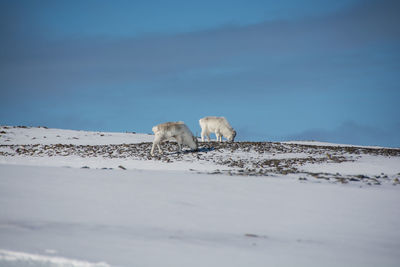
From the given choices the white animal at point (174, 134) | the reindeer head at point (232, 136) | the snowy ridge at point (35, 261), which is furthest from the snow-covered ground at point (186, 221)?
the reindeer head at point (232, 136)

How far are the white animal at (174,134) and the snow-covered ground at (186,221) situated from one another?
33.1 ft

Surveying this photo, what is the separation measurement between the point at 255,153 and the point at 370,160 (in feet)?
16.9

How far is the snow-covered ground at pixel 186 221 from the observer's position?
13.4ft

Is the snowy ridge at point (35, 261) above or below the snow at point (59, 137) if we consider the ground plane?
below

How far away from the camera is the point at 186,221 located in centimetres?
560

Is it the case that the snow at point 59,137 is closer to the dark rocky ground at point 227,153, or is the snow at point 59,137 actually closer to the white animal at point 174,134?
the dark rocky ground at point 227,153

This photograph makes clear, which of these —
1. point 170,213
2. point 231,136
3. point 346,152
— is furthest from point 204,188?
point 231,136

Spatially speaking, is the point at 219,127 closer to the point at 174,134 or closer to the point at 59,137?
the point at 174,134

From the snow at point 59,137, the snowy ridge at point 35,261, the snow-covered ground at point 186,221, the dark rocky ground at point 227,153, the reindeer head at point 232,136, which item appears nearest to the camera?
the snowy ridge at point 35,261

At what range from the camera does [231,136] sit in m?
26.3

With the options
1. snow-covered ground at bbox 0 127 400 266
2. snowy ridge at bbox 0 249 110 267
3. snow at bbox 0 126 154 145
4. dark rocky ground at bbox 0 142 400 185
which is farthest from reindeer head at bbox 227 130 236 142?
snowy ridge at bbox 0 249 110 267

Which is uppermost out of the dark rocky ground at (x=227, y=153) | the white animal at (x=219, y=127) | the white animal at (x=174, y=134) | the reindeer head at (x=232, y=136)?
the white animal at (x=219, y=127)

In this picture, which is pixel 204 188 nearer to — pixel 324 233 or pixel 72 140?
pixel 324 233

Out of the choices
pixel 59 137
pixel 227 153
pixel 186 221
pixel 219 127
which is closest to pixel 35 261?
pixel 186 221
